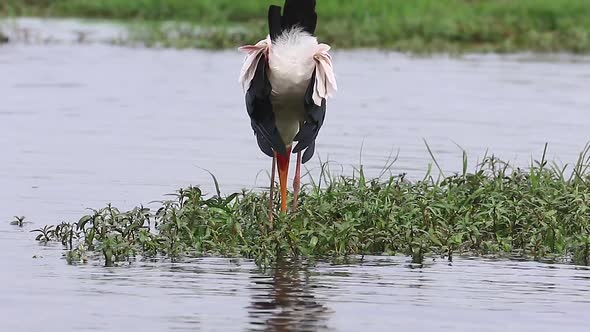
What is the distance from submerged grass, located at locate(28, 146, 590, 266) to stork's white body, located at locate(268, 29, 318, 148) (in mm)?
675

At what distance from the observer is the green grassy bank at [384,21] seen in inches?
953

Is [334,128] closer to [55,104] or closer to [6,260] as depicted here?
[55,104]

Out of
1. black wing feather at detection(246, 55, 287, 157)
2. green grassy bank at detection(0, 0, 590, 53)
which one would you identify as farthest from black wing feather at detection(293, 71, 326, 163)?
green grassy bank at detection(0, 0, 590, 53)

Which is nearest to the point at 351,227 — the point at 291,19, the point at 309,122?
the point at 309,122

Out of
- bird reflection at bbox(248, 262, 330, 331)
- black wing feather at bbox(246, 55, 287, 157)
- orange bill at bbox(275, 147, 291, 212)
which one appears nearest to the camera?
bird reflection at bbox(248, 262, 330, 331)

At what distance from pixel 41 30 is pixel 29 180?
50.4 feet

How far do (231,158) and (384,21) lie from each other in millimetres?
13897

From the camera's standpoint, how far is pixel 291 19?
7902 millimetres

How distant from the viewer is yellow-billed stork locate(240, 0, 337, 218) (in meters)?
7.93

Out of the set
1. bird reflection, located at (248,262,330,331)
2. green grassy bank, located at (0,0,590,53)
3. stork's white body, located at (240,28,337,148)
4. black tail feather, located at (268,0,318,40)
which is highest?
green grassy bank, located at (0,0,590,53)

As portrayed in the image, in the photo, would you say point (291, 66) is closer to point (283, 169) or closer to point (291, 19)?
point (291, 19)

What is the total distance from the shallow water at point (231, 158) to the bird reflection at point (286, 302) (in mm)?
14

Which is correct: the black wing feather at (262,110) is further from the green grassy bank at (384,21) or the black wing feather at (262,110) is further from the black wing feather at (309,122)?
the green grassy bank at (384,21)

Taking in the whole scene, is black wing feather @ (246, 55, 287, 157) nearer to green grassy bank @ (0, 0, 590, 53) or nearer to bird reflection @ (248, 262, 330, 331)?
bird reflection @ (248, 262, 330, 331)
